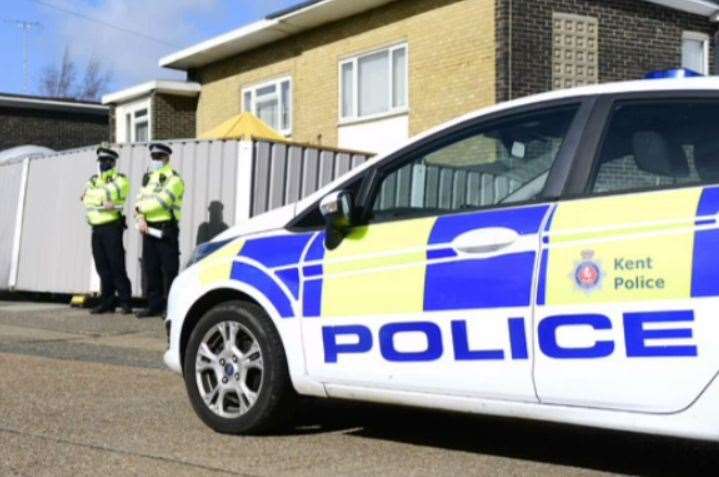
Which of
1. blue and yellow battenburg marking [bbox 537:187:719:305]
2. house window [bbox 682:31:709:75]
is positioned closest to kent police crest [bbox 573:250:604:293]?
blue and yellow battenburg marking [bbox 537:187:719:305]

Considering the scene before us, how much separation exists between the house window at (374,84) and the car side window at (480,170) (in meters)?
13.2

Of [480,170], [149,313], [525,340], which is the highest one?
[480,170]

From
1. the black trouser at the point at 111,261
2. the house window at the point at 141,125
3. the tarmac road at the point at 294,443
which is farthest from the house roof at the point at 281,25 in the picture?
the tarmac road at the point at 294,443

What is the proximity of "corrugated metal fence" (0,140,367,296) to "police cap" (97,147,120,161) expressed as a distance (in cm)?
55

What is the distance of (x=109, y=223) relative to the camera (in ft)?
44.1

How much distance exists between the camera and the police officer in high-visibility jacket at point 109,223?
43.5ft

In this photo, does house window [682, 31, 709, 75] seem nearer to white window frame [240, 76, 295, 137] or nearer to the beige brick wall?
the beige brick wall

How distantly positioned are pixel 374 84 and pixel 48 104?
56.8 ft

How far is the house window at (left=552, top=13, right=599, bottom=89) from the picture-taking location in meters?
→ 17.4

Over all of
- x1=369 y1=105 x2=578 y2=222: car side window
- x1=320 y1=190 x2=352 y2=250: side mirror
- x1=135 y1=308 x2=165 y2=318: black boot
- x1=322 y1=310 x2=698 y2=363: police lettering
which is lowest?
x1=135 y1=308 x2=165 y2=318: black boot

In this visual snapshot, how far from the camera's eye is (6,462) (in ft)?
18.2

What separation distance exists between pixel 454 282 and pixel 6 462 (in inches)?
87.7

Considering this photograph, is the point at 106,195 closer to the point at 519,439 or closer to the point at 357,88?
the point at 357,88

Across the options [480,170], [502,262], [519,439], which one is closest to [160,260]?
[519,439]
